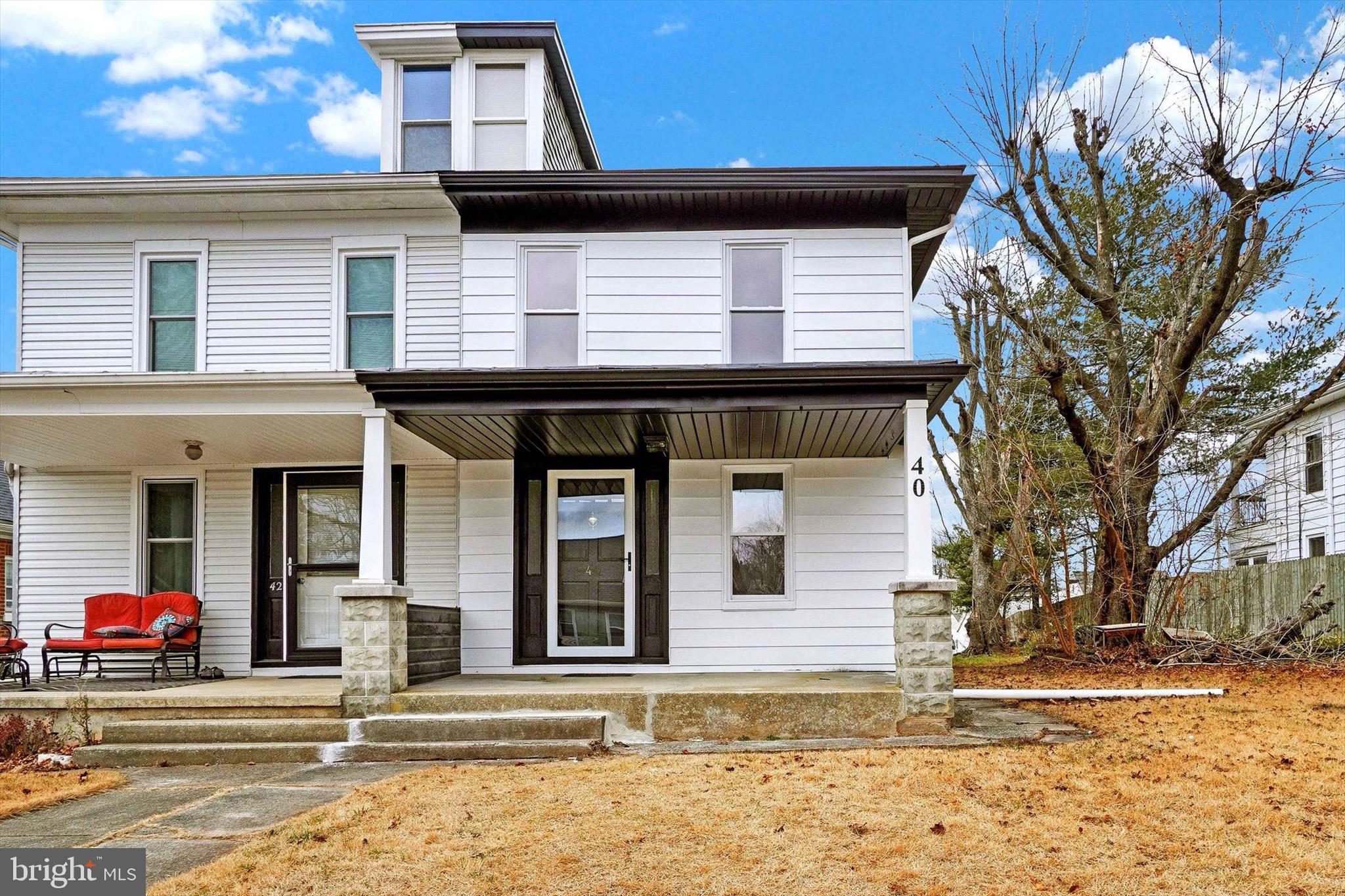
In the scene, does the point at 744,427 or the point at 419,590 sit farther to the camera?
the point at 419,590

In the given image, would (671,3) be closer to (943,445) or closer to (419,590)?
(943,445)

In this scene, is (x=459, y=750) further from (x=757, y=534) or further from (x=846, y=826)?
(x=757, y=534)

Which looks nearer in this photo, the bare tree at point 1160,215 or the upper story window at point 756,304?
the upper story window at point 756,304

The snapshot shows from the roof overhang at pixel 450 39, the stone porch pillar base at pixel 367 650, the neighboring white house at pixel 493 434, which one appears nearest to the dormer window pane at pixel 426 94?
the roof overhang at pixel 450 39

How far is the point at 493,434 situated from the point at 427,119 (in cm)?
452

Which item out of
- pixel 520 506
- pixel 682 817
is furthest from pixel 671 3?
pixel 682 817

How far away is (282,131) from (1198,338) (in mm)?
15537

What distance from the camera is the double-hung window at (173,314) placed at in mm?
10523

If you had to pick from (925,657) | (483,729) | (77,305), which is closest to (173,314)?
(77,305)

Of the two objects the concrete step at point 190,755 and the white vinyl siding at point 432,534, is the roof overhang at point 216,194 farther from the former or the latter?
the concrete step at point 190,755

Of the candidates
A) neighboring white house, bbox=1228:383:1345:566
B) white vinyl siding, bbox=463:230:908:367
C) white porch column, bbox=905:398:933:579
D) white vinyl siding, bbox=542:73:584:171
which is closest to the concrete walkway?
white porch column, bbox=905:398:933:579

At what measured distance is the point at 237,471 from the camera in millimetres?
10805

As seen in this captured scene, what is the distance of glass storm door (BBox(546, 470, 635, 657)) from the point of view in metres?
10.3

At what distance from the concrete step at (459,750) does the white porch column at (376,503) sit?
1.29 meters
